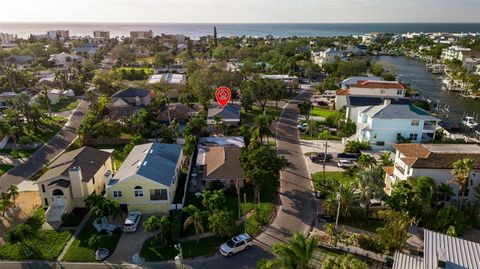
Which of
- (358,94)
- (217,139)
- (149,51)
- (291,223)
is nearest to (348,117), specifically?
(358,94)

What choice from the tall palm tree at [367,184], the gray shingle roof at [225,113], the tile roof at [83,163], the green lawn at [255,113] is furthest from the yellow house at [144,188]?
the green lawn at [255,113]

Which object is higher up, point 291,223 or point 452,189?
point 452,189

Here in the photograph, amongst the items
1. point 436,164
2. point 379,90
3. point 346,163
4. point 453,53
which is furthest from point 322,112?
point 453,53

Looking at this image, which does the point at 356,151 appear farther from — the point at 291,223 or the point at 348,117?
the point at 291,223

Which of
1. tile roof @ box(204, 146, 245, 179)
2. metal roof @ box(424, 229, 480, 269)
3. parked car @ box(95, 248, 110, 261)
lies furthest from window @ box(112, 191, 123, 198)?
metal roof @ box(424, 229, 480, 269)

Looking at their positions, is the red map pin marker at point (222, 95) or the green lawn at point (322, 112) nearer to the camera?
the red map pin marker at point (222, 95)

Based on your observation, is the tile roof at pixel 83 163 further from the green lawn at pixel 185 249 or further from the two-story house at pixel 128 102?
the two-story house at pixel 128 102
